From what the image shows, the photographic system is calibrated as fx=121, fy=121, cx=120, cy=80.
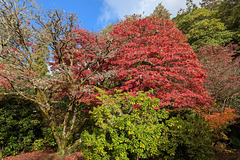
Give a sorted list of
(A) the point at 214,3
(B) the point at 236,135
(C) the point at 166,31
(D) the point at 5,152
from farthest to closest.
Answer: (A) the point at 214,3, (B) the point at 236,135, (C) the point at 166,31, (D) the point at 5,152

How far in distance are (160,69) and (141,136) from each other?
3141 mm

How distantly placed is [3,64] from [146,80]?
6.62 meters

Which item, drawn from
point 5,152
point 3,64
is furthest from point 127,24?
point 5,152

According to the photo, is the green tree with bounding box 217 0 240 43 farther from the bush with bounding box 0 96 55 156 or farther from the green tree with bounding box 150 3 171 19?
the bush with bounding box 0 96 55 156

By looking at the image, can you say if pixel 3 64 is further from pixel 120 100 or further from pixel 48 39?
pixel 120 100

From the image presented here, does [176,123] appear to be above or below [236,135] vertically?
above

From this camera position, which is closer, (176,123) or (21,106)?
(176,123)

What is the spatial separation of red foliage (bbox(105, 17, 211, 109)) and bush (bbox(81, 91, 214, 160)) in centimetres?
134

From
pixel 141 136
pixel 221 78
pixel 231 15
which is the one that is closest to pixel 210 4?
pixel 231 15

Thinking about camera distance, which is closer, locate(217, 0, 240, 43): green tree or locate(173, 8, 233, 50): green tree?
locate(173, 8, 233, 50): green tree

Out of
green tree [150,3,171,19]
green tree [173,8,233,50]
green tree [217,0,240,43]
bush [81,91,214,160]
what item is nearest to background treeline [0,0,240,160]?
bush [81,91,214,160]

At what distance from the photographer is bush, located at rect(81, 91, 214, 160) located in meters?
3.55

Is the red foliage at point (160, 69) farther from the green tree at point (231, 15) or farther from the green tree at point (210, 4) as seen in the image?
the green tree at point (210, 4)

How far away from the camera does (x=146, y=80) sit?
17.8ft
